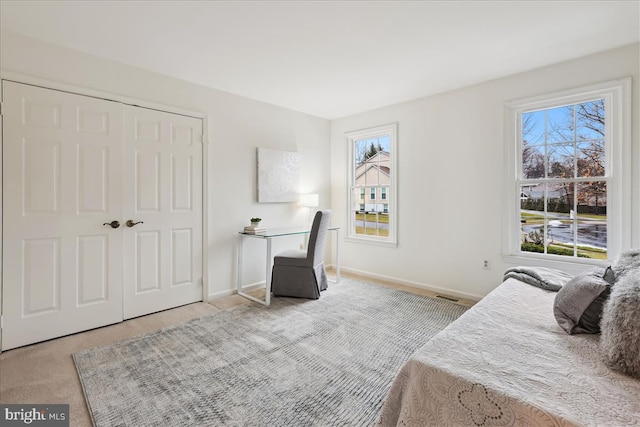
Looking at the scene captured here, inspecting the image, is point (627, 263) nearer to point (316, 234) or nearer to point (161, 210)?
point (316, 234)

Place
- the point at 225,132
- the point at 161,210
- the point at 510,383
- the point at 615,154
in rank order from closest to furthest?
the point at 510,383 → the point at 615,154 → the point at 161,210 → the point at 225,132

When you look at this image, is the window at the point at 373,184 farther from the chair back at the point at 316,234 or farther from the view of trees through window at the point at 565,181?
the view of trees through window at the point at 565,181

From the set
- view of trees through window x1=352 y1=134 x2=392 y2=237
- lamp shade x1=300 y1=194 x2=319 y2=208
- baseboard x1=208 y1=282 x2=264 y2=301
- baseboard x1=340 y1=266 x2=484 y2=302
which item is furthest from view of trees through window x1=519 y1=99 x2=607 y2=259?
baseboard x1=208 y1=282 x2=264 y2=301

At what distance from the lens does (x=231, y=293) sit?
144 inches

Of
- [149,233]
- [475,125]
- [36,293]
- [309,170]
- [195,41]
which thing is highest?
[195,41]

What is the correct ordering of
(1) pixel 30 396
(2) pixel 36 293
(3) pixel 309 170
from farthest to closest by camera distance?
(3) pixel 309 170, (2) pixel 36 293, (1) pixel 30 396

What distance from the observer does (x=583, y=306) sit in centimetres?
143

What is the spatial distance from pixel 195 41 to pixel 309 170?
2399 mm

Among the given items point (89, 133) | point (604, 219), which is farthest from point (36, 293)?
point (604, 219)

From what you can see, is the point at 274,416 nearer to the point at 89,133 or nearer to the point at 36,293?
the point at 36,293

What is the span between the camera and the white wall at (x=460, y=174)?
111 inches

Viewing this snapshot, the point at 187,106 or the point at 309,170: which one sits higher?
the point at 187,106

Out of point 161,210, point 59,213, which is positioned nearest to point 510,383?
point 161,210

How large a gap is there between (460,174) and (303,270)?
84.9 inches
